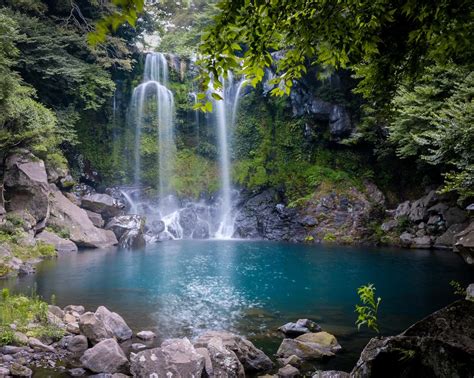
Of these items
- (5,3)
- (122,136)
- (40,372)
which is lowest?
(40,372)

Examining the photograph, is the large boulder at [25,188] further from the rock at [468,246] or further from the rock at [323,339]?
the rock at [468,246]

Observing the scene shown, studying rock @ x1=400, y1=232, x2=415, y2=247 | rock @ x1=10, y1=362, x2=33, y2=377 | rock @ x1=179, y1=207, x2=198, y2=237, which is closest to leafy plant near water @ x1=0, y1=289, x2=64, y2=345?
rock @ x1=10, y1=362, x2=33, y2=377

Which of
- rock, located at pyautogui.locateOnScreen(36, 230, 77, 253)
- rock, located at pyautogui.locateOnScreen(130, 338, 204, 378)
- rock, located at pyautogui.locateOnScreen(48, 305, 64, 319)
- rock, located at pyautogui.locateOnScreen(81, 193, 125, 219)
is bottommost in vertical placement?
rock, located at pyautogui.locateOnScreen(48, 305, 64, 319)

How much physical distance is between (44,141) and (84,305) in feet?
42.0

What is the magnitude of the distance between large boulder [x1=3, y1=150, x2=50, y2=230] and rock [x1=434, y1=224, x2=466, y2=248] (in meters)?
21.1

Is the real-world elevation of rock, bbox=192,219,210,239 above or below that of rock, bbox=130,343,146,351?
above

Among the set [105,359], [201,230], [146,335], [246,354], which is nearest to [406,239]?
[201,230]

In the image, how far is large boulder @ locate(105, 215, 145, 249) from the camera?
22188 millimetres

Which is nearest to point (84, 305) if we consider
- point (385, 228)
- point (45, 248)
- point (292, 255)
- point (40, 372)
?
point (40, 372)

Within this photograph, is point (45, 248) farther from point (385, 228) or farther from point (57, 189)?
point (385, 228)

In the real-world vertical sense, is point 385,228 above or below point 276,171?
below

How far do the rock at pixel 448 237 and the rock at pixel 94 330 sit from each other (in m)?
18.3

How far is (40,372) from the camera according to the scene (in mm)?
5711

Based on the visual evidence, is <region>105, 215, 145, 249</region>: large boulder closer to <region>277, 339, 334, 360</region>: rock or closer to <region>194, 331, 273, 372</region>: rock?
<region>194, 331, 273, 372</region>: rock
